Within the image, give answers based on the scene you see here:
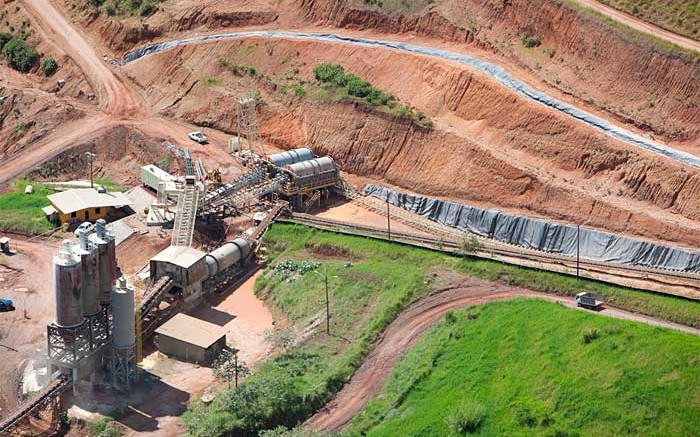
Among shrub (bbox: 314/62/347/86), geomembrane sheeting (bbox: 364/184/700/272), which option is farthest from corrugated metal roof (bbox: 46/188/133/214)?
shrub (bbox: 314/62/347/86)

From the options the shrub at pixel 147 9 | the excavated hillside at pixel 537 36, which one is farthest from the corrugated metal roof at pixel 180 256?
the shrub at pixel 147 9

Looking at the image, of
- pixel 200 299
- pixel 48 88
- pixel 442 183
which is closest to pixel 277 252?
pixel 200 299

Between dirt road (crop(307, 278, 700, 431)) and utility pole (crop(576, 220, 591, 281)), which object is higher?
utility pole (crop(576, 220, 591, 281))

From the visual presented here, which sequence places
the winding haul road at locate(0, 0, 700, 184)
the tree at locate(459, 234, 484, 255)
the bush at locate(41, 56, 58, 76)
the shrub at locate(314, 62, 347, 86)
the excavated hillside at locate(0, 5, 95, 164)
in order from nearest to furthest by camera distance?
the tree at locate(459, 234, 484, 255) < the winding haul road at locate(0, 0, 700, 184) < the shrub at locate(314, 62, 347, 86) < the excavated hillside at locate(0, 5, 95, 164) < the bush at locate(41, 56, 58, 76)

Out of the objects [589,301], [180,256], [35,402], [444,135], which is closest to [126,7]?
[444,135]

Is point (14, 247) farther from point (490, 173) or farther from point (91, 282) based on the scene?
point (490, 173)

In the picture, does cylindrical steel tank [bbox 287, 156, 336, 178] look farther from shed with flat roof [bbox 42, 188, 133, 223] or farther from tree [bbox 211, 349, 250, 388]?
tree [bbox 211, 349, 250, 388]
